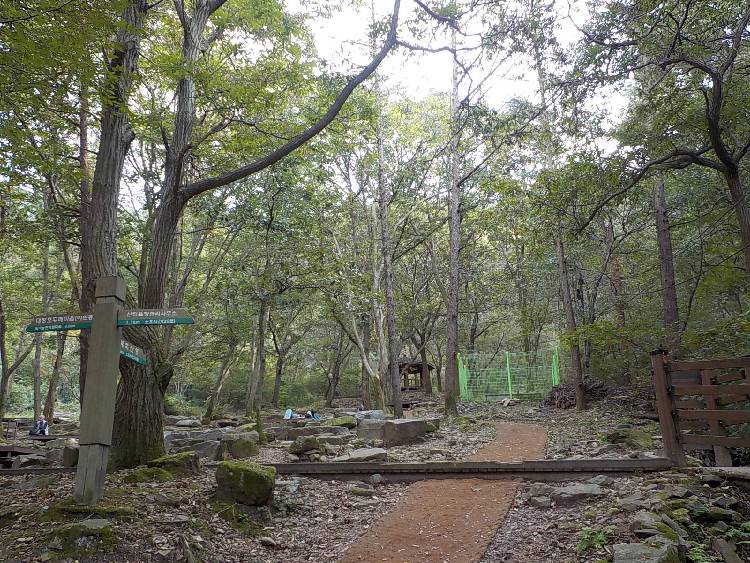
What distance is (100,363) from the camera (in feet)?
15.5

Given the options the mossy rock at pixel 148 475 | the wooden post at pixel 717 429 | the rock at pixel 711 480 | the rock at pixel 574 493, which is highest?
the wooden post at pixel 717 429

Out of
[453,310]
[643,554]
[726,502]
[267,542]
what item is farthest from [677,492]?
[453,310]

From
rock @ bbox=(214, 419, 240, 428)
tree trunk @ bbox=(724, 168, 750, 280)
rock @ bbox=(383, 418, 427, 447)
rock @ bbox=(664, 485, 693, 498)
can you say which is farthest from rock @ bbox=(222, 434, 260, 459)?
tree trunk @ bbox=(724, 168, 750, 280)

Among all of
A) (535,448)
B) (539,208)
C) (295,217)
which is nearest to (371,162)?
(295,217)

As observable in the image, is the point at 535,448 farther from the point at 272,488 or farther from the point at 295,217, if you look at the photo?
the point at 295,217

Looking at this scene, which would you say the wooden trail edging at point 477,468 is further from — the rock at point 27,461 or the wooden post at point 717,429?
the rock at point 27,461

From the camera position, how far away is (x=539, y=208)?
1130 cm

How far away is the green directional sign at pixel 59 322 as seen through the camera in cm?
494

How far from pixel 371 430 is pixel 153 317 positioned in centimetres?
756

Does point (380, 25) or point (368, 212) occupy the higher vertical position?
point (368, 212)

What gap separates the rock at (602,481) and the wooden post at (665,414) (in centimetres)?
85

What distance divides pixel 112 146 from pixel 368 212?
48.8 feet

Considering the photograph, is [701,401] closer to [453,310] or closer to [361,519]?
[361,519]

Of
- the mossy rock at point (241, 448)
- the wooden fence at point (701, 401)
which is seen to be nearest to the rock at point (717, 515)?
the wooden fence at point (701, 401)
